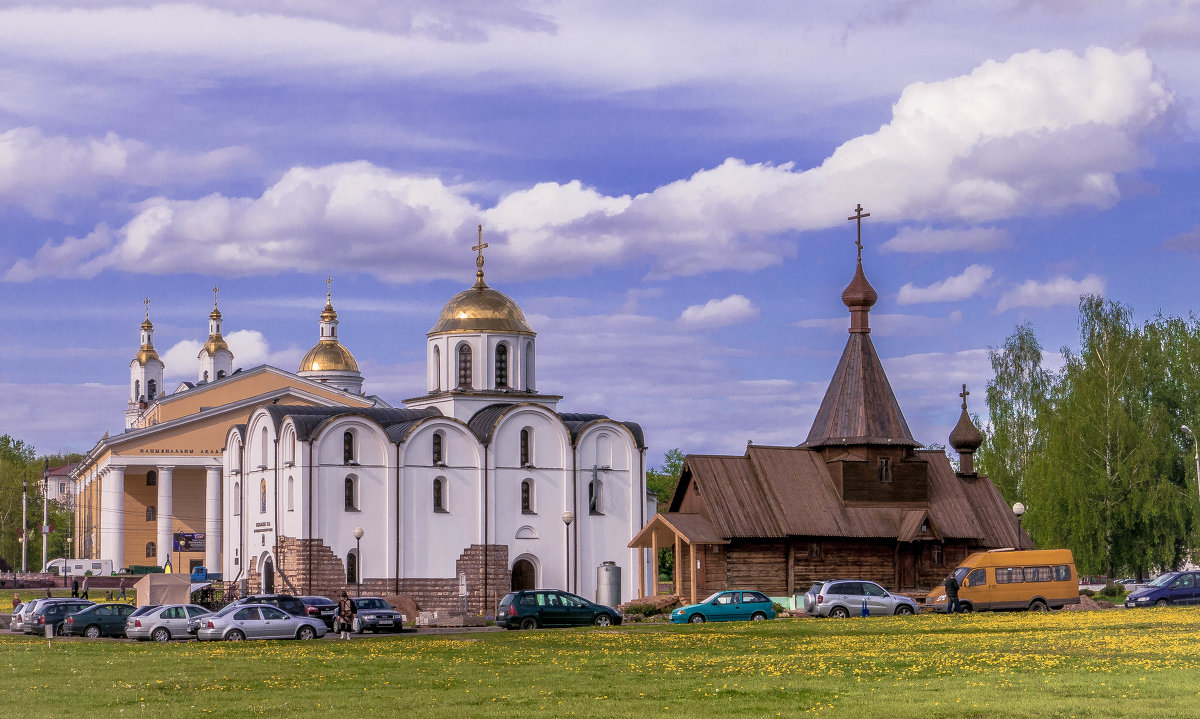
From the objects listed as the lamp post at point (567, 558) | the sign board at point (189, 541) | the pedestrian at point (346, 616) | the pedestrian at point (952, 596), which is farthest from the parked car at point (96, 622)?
the sign board at point (189, 541)

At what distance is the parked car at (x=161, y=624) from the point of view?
38.8 metres

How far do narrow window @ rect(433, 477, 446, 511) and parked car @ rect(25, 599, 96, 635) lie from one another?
19.4m

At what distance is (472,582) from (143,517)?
4338 centimetres

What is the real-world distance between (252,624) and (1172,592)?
26718 mm

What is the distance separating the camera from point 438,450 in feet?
200

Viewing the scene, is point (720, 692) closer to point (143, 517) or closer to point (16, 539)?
point (143, 517)

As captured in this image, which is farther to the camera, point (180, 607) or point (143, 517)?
point (143, 517)

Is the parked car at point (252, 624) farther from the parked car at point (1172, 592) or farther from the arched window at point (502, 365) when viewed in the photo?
the arched window at point (502, 365)

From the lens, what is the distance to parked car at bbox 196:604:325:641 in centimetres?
3697

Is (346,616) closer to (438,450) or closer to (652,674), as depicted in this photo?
(652,674)

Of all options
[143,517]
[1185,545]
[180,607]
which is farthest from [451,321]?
[143,517]

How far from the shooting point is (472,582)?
60188mm

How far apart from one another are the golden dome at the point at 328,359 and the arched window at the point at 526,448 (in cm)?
3668

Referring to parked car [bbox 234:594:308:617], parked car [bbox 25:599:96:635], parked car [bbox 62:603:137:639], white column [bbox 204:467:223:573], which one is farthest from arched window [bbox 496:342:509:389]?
white column [bbox 204:467:223:573]
